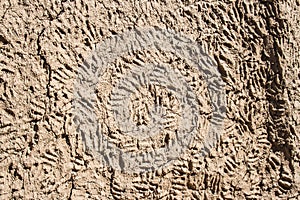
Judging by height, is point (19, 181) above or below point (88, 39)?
below

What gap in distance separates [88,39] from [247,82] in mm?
321

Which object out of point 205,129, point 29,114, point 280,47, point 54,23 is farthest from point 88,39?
point 280,47

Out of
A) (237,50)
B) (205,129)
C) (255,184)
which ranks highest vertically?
(237,50)

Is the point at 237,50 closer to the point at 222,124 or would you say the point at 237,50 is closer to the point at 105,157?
the point at 222,124

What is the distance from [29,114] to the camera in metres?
1.27

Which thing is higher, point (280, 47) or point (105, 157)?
point (280, 47)

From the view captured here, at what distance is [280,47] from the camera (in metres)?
1.41

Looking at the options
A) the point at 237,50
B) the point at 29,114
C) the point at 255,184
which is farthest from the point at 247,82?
the point at 29,114

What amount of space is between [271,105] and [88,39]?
379mm

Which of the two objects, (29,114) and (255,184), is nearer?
(29,114)

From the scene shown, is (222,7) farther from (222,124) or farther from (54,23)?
(54,23)

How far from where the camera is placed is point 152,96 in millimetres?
1336

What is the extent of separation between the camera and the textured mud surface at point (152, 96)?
127 centimetres

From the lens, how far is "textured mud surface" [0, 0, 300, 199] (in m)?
1.27
